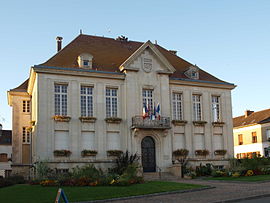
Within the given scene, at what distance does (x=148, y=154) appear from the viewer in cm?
2989

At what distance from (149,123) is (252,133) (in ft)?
72.7

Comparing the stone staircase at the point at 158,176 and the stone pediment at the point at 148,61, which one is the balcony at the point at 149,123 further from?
the stone pediment at the point at 148,61

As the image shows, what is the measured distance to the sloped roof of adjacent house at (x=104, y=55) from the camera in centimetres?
2945

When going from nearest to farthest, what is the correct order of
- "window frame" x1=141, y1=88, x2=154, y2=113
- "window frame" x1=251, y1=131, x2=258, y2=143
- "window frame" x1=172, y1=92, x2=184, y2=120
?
1. "window frame" x1=141, y1=88, x2=154, y2=113
2. "window frame" x1=172, y1=92, x2=184, y2=120
3. "window frame" x1=251, y1=131, x2=258, y2=143

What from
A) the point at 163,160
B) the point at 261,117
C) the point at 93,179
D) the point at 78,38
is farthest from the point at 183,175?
the point at 261,117

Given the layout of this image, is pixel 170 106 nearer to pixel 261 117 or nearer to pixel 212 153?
pixel 212 153

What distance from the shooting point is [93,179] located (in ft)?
68.0

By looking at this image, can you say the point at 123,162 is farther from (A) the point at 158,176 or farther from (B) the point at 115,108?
(B) the point at 115,108

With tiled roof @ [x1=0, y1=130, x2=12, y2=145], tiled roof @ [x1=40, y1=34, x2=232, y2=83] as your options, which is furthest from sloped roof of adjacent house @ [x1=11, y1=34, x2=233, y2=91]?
tiled roof @ [x1=0, y1=130, x2=12, y2=145]

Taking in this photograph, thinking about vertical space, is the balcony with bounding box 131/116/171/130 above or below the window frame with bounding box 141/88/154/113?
below

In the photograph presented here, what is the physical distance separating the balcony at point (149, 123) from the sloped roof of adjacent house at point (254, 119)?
1934 centimetres

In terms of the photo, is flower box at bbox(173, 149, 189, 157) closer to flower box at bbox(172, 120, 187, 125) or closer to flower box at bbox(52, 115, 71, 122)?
flower box at bbox(172, 120, 187, 125)

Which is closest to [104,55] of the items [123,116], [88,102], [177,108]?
[88,102]

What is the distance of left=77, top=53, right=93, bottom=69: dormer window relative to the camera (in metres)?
29.0
